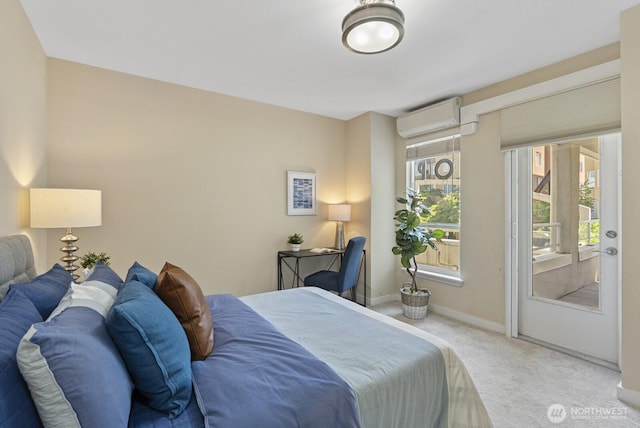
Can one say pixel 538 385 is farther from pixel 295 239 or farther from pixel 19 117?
pixel 19 117

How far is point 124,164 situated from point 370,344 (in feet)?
9.00

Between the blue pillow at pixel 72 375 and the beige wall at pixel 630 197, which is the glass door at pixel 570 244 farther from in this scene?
the blue pillow at pixel 72 375

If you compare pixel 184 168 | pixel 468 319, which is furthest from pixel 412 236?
pixel 184 168

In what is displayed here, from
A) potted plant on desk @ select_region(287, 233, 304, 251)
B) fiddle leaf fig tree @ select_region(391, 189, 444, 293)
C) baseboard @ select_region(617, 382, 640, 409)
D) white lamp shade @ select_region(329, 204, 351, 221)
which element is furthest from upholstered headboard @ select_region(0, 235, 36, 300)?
baseboard @ select_region(617, 382, 640, 409)

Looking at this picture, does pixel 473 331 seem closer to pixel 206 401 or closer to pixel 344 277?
pixel 344 277

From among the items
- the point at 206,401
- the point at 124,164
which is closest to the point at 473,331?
the point at 206,401

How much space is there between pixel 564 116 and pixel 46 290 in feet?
11.9

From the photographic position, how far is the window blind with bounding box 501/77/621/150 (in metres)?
2.26

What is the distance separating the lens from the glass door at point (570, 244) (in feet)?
7.74

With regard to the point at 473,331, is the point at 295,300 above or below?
above

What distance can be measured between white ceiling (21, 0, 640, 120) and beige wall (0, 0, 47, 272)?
8.8 inches

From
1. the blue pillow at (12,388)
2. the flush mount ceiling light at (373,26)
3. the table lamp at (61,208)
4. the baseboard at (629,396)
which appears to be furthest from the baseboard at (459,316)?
the blue pillow at (12,388)

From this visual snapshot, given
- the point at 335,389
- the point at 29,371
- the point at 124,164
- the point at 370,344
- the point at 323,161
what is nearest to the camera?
the point at 29,371

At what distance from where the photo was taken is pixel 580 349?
2.49 metres
